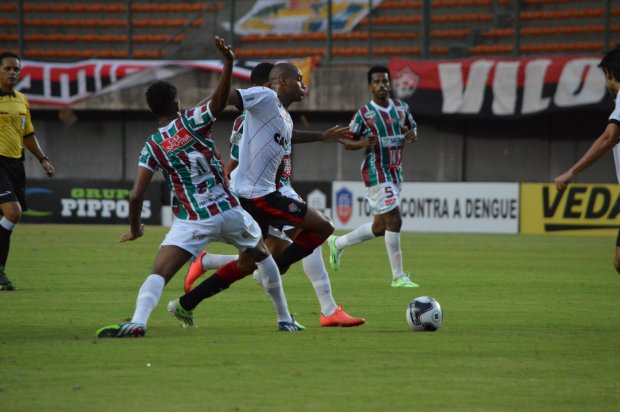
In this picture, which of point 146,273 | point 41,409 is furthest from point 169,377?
point 146,273

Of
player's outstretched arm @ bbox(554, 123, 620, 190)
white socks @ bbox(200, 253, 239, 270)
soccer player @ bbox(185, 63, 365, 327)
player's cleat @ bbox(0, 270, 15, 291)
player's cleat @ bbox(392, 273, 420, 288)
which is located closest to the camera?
player's outstretched arm @ bbox(554, 123, 620, 190)

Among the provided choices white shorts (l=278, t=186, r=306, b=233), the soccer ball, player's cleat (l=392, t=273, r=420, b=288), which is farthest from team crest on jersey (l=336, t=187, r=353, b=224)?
the soccer ball

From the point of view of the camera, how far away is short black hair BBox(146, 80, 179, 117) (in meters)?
7.39

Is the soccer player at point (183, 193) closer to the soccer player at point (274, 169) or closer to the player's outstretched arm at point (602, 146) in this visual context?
the soccer player at point (274, 169)

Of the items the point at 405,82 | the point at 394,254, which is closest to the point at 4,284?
the point at 394,254

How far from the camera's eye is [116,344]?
715 centimetres

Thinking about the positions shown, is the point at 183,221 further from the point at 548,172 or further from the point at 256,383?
the point at 548,172

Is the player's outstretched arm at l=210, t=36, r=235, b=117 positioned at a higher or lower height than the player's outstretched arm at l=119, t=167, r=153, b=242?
higher

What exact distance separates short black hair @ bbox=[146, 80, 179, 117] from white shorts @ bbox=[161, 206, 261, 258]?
74cm

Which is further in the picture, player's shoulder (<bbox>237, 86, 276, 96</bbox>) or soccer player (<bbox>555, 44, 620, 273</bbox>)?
player's shoulder (<bbox>237, 86, 276, 96</bbox>)

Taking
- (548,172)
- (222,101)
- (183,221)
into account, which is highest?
(222,101)

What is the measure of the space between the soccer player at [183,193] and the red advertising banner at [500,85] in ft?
55.3

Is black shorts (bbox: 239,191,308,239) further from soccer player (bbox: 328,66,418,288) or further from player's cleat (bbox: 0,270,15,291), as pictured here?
soccer player (bbox: 328,66,418,288)

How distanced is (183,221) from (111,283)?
182 inches
